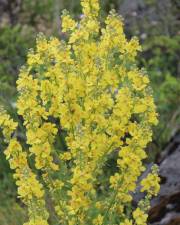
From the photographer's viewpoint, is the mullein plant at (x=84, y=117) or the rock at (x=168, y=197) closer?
the mullein plant at (x=84, y=117)

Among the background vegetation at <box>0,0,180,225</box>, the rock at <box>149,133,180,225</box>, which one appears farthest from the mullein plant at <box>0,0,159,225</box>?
the background vegetation at <box>0,0,180,225</box>

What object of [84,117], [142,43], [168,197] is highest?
[142,43]

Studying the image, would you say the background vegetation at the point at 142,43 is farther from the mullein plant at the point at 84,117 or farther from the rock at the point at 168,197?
the mullein plant at the point at 84,117

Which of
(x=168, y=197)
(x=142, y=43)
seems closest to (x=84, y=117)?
(x=168, y=197)

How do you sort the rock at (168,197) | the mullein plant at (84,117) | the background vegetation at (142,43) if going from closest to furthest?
1. the mullein plant at (84,117)
2. the rock at (168,197)
3. the background vegetation at (142,43)

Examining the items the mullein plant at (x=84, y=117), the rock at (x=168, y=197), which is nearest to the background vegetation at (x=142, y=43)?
the rock at (x=168, y=197)

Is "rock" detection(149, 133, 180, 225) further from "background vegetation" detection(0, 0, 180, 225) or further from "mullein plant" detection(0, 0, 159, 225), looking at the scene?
"background vegetation" detection(0, 0, 180, 225)

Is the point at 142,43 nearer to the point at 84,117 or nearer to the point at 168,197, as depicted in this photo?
the point at 168,197

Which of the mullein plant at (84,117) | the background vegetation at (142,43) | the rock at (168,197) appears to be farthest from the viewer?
the background vegetation at (142,43)
